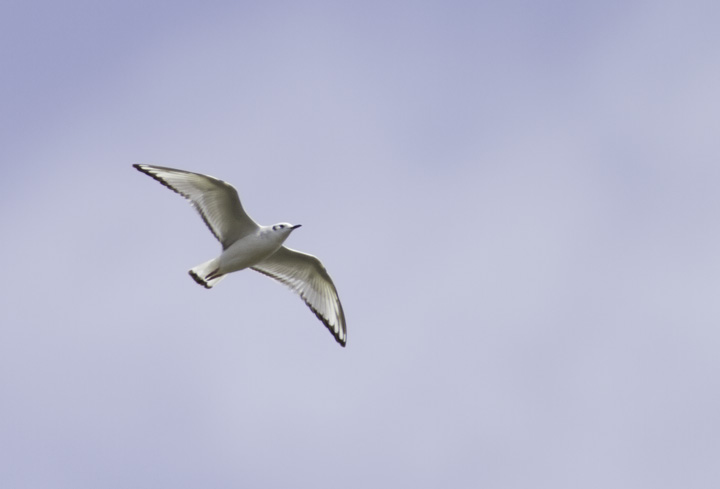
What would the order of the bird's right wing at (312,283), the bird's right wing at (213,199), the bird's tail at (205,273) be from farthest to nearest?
the bird's right wing at (312,283)
the bird's tail at (205,273)
the bird's right wing at (213,199)

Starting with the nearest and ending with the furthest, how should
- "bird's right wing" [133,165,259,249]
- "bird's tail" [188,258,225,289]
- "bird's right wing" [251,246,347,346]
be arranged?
"bird's right wing" [133,165,259,249], "bird's tail" [188,258,225,289], "bird's right wing" [251,246,347,346]

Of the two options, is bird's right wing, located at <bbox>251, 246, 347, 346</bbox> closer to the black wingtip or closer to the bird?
the bird

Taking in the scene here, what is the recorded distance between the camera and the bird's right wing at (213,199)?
2389cm

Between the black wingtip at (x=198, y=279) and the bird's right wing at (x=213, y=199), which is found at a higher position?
the bird's right wing at (x=213, y=199)

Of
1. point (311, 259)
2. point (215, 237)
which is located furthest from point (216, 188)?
point (311, 259)

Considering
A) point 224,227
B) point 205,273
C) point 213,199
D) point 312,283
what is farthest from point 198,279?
point 312,283

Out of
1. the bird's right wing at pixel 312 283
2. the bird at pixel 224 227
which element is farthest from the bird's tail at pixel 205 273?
the bird's right wing at pixel 312 283

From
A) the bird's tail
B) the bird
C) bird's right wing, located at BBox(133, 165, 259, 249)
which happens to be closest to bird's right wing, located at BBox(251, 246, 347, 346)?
the bird

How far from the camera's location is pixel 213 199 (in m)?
24.3

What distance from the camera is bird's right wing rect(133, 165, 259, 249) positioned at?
2389cm

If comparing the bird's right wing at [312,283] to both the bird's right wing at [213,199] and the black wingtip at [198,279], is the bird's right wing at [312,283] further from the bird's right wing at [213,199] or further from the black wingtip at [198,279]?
the black wingtip at [198,279]

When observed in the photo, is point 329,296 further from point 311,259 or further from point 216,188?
point 216,188

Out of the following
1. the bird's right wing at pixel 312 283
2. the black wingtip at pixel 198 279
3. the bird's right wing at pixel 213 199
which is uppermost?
the bird's right wing at pixel 213 199

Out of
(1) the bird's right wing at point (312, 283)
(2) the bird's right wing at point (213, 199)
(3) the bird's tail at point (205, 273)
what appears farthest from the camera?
(1) the bird's right wing at point (312, 283)
